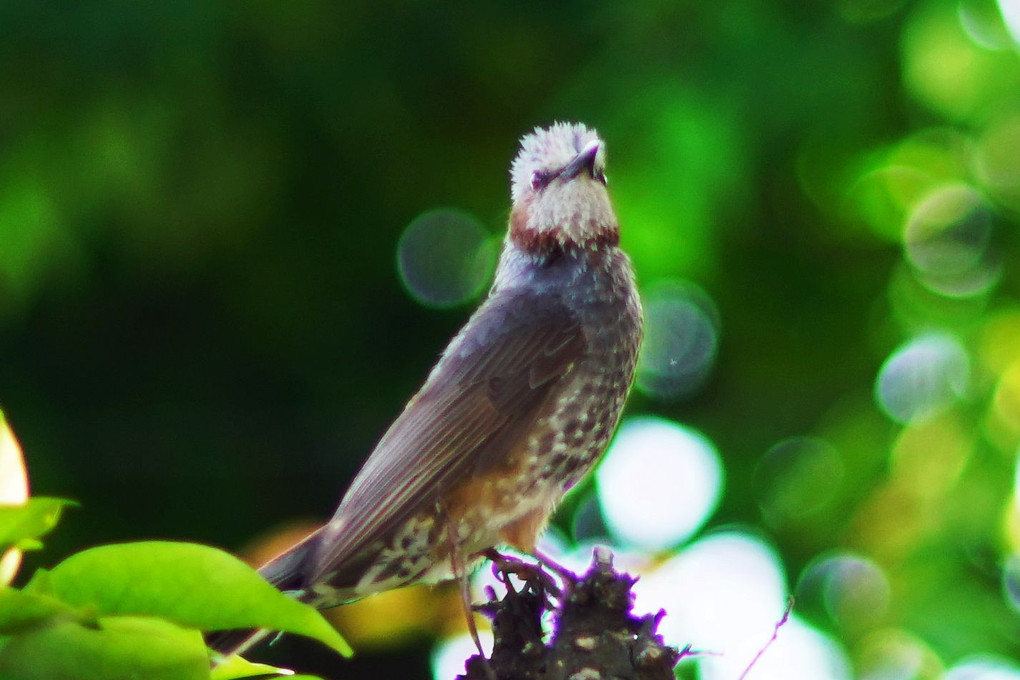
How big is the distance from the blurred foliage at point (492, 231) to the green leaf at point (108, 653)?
331 centimetres

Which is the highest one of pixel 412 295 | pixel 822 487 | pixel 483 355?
pixel 412 295

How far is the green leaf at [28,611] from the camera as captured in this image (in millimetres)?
1216

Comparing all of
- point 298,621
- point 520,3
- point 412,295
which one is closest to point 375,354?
point 412,295

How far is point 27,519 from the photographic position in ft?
4.05

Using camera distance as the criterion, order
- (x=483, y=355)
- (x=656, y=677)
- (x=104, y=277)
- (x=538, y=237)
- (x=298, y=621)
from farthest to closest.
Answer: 1. (x=104, y=277)
2. (x=538, y=237)
3. (x=483, y=355)
4. (x=656, y=677)
5. (x=298, y=621)

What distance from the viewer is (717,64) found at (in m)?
4.48

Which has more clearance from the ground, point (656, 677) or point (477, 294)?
point (477, 294)

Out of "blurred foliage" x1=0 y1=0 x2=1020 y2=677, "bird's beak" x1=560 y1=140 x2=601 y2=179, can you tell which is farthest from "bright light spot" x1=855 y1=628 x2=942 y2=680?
"bird's beak" x1=560 y1=140 x2=601 y2=179

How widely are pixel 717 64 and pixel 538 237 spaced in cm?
118

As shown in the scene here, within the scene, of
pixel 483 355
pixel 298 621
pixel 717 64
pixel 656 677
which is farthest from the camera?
pixel 717 64

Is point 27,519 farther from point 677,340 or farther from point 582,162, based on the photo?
point 677,340

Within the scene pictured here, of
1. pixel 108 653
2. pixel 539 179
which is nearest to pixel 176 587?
pixel 108 653

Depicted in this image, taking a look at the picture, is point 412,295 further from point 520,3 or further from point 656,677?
point 656,677

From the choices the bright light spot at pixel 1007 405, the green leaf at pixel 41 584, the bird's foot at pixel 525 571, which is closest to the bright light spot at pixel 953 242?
the bright light spot at pixel 1007 405
